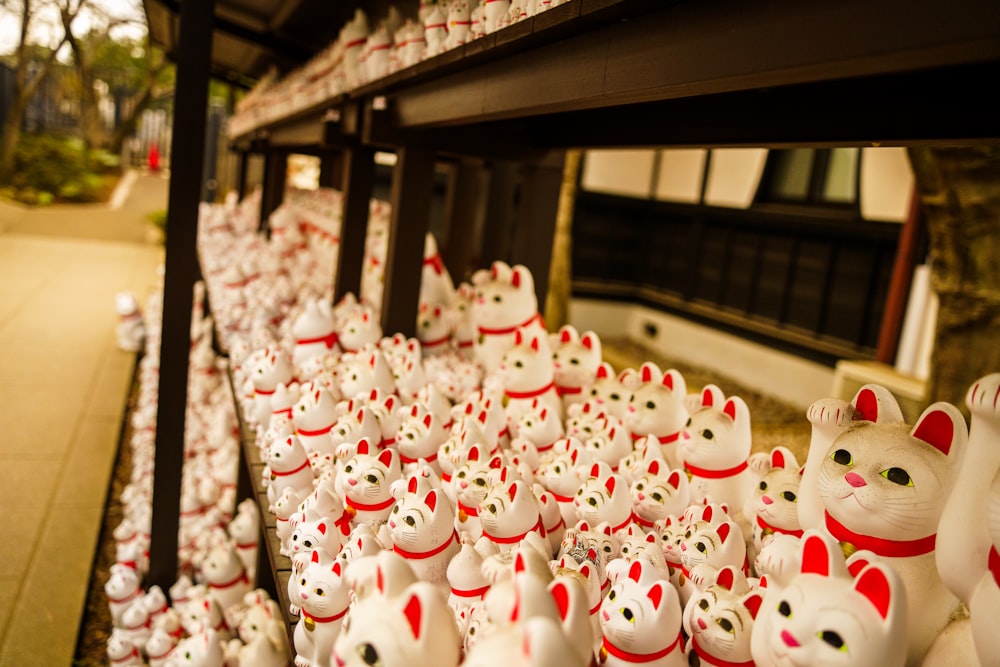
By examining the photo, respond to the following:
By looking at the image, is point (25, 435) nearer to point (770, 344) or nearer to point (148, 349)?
point (148, 349)

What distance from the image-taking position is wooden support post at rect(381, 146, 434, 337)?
7.63 feet

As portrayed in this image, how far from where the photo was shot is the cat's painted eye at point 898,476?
92 cm

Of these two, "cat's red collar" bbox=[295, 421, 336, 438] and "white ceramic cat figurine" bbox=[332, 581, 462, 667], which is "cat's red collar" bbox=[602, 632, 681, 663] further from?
"cat's red collar" bbox=[295, 421, 336, 438]

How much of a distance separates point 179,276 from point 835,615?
8.78 ft

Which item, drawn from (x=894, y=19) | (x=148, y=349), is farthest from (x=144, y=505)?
(x=894, y=19)

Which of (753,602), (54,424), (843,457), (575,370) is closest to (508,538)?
(753,602)

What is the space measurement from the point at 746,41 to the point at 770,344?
689 centimetres

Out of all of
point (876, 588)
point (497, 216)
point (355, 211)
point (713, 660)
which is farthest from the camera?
point (497, 216)

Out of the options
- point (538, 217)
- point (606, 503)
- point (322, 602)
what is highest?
point (538, 217)

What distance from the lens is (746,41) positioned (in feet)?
2.69

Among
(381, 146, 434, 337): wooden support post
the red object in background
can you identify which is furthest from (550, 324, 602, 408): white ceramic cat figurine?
the red object in background

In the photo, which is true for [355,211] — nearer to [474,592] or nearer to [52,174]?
[474,592]

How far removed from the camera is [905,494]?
92 cm

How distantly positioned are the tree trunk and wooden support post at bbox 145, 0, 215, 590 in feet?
8.78
